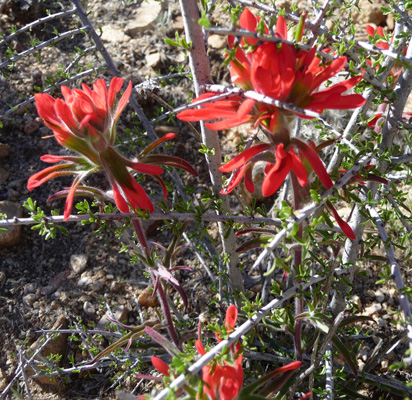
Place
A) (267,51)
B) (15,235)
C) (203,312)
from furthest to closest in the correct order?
1. (15,235)
2. (203,312)
3. (267,51)

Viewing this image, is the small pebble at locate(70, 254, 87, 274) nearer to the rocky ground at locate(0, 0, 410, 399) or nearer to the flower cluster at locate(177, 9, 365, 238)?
the rocky ground at locate(0, 0, 410, 399)

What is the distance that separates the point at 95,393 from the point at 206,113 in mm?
1382

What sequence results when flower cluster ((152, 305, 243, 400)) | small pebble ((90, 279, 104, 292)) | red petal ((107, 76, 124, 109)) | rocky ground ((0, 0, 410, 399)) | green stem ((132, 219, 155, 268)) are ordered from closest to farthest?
flower cluster ((152, 305, 243, 400)) → red petal ((107, 76, 124, 109)) → green stem ((132, 219, 155, 268)) → rocky ground ((0, 0, 410, 399)) → small pebble ((90, 279, 104, 292))

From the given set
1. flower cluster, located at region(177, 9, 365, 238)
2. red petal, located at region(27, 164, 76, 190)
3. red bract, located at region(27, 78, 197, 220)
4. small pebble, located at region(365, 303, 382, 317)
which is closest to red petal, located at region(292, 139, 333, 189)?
flower cluster, located at region(177, 9, 365, 238)

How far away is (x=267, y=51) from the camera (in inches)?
29.9

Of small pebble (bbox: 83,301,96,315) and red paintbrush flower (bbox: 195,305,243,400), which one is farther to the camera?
small pebble (bbox: 83,301,96,315)

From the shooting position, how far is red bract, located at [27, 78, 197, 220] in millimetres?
922

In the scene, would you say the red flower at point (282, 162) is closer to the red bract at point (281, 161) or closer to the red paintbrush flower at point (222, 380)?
the red bract at point (281, 161)

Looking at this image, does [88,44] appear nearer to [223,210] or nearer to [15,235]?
[15,235]

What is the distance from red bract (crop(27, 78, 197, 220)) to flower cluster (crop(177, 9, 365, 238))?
0.24 metres

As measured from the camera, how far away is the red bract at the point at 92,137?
3.03 ft

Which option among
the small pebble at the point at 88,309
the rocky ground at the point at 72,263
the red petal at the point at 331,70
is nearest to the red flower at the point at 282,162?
the red petal at the point at 331,70

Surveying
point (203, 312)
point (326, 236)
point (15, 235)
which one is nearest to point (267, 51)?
point (326, 236)

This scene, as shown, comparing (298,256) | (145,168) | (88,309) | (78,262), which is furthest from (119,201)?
(78,262)
